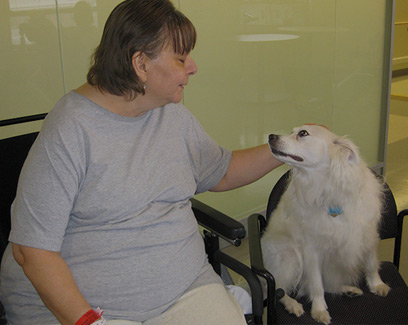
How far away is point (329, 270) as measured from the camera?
1888mm

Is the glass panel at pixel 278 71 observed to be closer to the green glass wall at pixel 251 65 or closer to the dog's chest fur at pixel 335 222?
the green glass wall at pixel 251 65

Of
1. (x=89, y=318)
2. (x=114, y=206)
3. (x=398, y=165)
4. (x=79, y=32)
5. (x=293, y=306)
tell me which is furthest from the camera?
(x=398, y=165)

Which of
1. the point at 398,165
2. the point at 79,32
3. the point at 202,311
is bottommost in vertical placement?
the point at 398,165

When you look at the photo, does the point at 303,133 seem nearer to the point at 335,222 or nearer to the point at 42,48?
the point at 335,222

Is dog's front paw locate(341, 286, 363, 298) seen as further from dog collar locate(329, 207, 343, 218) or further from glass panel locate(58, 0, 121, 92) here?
glass panel locate(58, 0, 121, 92)

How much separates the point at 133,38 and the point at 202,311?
0.70 meters

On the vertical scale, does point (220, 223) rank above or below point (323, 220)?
above

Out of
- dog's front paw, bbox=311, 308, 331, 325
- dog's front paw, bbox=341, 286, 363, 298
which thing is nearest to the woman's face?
dog's front paw, bbox=311, 308, 331, 325

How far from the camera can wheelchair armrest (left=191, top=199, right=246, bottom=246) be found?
1.44m

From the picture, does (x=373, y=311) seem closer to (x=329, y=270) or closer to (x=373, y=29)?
(x=329, y=270)

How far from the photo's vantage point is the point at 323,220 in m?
1.82

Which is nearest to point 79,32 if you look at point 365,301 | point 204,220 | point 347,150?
point 204,220

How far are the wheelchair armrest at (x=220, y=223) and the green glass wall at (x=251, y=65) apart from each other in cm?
100

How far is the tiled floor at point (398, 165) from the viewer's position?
2.95 m
